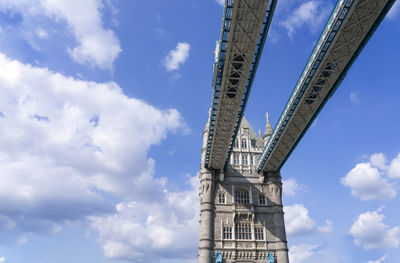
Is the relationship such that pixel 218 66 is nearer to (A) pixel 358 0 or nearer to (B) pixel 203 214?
(A) pixel 358 0

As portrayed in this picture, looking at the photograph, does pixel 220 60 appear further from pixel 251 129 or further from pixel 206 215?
pixel 251 129

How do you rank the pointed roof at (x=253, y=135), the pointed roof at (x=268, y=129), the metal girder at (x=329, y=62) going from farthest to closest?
the pointed roof at (x=253, y=135), the pointed roof at (x=268, y=129), the metal girder at (x=329, y=62)

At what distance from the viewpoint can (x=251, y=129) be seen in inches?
2810

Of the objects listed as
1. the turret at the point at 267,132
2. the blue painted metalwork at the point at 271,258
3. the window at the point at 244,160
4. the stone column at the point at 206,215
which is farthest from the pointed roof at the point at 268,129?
the blue painted metalwork at the point at 271,258

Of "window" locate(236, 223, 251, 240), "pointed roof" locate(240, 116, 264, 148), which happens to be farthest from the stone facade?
"pointed roof" locate(240, 116, 264, 148)

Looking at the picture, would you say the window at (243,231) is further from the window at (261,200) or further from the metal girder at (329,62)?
the metal girder at (329,62)

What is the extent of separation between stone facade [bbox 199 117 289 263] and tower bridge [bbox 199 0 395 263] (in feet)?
0.52

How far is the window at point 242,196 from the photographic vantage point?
6013cm

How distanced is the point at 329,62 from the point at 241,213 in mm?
32809

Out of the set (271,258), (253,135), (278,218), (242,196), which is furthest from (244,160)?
(271,258)

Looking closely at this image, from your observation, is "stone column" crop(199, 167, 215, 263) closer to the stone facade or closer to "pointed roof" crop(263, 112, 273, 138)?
the stone facade

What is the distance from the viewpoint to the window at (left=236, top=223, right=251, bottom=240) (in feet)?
185

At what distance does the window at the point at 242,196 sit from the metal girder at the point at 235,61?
1293cm

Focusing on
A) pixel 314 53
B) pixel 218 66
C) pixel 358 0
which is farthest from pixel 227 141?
pixel 358 0
